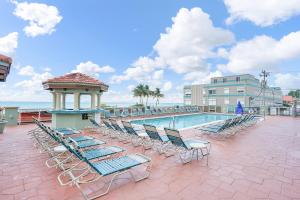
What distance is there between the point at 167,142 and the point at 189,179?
2.02m

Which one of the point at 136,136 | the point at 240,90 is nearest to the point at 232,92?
the point at 240,90

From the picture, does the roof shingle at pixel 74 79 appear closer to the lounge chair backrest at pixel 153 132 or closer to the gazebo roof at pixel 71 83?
the gazebo roof at pixel 71 83

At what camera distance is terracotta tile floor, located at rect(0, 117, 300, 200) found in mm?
3160

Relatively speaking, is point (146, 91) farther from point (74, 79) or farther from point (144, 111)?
point (74, 79)

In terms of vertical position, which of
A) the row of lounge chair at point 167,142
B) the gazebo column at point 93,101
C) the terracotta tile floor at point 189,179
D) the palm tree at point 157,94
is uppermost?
the palm tree at point 157,94

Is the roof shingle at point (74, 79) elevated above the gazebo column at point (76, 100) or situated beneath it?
elevated above

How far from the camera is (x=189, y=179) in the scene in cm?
378

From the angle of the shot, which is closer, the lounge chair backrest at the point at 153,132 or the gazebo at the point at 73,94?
the lounge chair backrest at the point at 153,132

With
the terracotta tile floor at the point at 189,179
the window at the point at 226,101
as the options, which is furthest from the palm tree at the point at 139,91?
the terracotta tile floor at the point at 189,179

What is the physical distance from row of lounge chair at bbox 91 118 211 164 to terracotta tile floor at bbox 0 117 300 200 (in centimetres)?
35

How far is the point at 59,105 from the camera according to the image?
376 inches

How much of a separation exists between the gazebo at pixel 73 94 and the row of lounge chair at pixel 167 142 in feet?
8.04

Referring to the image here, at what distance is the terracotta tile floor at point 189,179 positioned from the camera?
10.4ft

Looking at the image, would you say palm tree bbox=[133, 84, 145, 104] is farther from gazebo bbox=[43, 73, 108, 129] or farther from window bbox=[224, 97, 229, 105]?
gazebo bbox=[43, 73, 108, 129]
